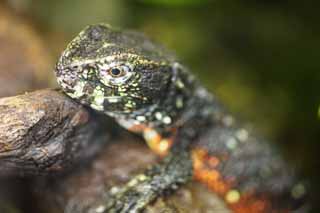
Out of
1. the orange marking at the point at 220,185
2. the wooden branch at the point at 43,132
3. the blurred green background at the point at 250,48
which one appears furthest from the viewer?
the blurred green background at the point at 250,48

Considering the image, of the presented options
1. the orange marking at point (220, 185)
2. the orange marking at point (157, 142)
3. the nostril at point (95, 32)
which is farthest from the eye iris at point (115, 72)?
the orange marking at point (220, 185)

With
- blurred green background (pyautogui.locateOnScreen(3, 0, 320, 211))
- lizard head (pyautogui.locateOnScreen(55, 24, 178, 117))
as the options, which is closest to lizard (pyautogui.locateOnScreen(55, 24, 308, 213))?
lizard head (pyautogui.locateOnScreen(55, 24, 178, 117))

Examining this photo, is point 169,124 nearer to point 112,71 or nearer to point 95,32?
point 112,71

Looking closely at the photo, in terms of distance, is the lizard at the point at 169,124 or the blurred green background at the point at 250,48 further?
the blurred green background at the point at 250,48

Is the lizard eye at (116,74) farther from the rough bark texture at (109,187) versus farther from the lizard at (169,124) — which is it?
the rough bark texture at (109,187)

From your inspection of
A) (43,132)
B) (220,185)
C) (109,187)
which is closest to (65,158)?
(43,132)

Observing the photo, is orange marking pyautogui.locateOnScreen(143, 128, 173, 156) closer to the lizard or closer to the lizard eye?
the lizard

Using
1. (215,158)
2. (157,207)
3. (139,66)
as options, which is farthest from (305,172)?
(139,66)

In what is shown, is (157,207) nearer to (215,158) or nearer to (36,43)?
(215,158)
